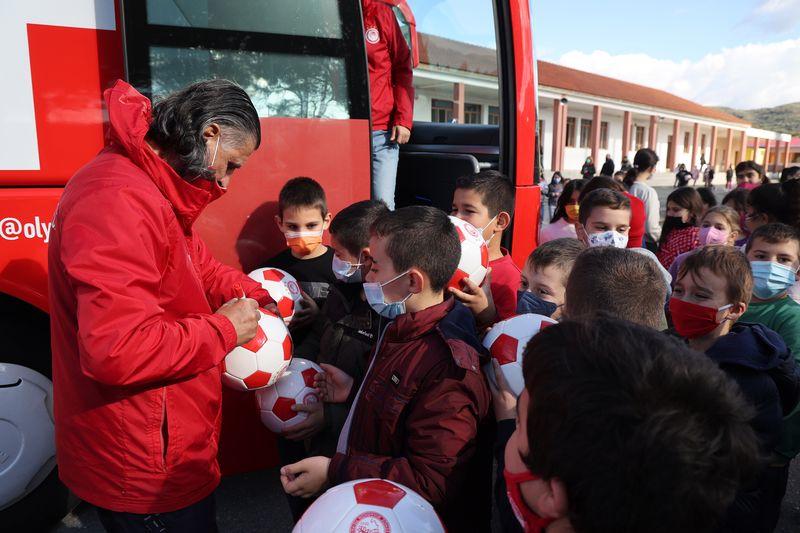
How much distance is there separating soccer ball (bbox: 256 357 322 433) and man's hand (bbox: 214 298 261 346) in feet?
1.84

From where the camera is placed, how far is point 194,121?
5.12 ft

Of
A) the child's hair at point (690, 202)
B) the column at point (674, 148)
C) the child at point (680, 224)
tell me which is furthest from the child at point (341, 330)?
the column at point (674, 148)

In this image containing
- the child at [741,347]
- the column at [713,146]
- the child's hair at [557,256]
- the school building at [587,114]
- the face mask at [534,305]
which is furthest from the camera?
the column at [713,146]

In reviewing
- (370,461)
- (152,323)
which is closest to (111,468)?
(152,323)

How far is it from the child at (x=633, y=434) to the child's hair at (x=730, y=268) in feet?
4.35

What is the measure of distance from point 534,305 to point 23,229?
82.6 inches

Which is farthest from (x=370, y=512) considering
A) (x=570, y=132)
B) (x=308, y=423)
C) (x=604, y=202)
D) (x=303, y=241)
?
(x=570, y=132)

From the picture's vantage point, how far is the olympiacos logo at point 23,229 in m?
2.07

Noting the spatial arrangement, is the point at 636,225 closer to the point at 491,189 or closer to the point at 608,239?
the point at 608,239

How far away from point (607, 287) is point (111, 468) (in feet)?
5.41

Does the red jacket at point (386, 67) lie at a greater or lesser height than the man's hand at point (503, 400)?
greater

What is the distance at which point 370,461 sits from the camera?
1520 mm

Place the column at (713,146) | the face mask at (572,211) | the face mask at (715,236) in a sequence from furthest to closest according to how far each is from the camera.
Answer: the column at (713,146), the face mask at (572,211), the face mask at (715,236)

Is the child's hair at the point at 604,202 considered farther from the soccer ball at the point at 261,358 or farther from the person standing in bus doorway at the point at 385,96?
the soccer ball at the point at 261,358
